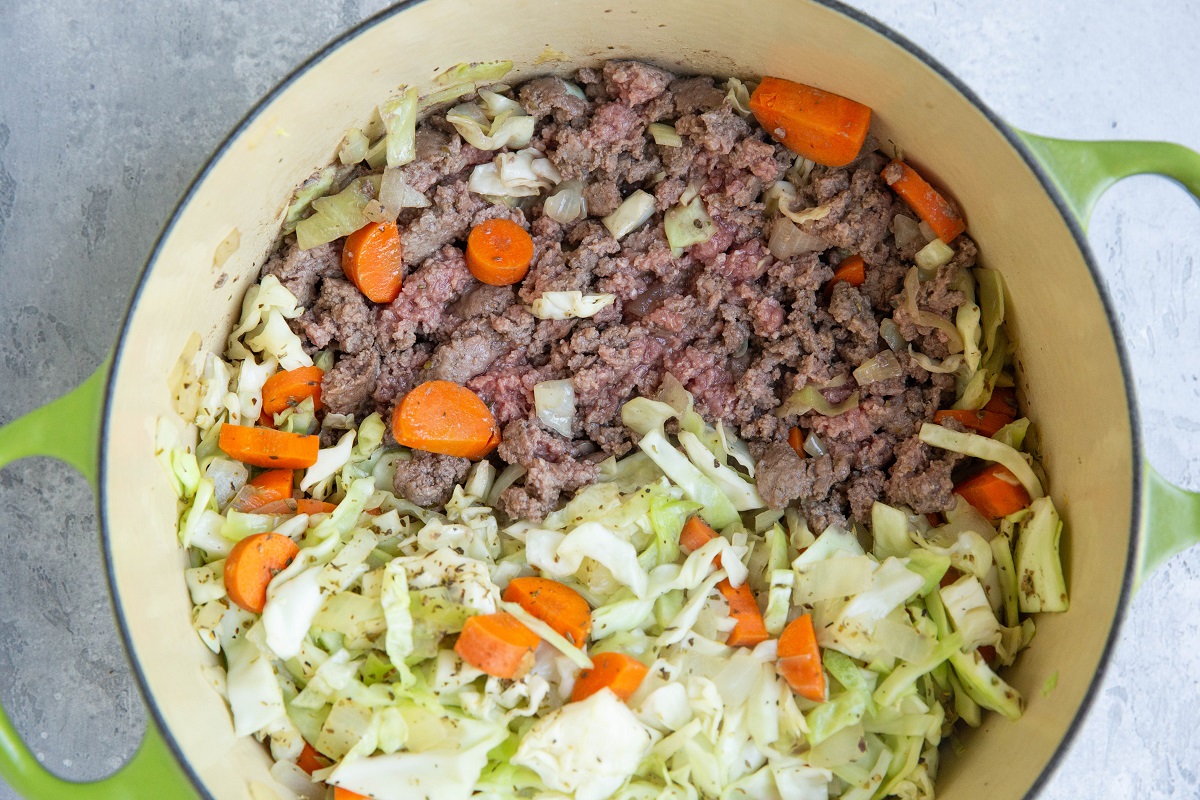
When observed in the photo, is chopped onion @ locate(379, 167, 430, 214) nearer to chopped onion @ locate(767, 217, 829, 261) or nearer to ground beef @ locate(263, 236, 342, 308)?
ground beef @ locate(263, 236, 342, 308)

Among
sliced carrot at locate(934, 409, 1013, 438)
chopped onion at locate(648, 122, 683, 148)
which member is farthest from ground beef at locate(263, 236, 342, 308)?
sliced carrot at locate(934, 409, 1013, 438)

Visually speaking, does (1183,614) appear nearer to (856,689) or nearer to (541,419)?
(856,689)

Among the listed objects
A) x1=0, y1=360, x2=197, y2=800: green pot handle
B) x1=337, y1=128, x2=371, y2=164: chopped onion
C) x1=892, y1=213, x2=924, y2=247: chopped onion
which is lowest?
x1=0, y1=360, x2=197, y2=800: green pot handle

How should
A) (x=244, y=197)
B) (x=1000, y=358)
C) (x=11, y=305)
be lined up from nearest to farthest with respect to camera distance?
1. (x=244, y=197)
2. (x=1000, y=358)
3. (x=11, y=305)

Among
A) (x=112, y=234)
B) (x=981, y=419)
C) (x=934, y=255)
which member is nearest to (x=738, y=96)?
(x=934, y=255)

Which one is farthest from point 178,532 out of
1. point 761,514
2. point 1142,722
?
point 1142,722

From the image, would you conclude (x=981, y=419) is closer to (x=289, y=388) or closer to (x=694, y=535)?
(x=694, y=535)
